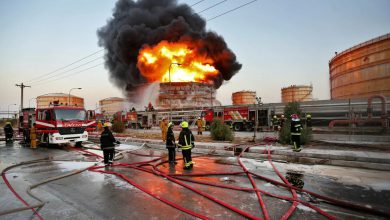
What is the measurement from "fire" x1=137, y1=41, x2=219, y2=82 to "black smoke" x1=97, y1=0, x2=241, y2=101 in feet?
3.33

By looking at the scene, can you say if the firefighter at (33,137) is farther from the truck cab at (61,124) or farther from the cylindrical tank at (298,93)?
the cylindrical tank at (298,93)

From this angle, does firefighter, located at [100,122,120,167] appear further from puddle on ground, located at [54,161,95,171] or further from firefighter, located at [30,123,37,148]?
firefighter, located at [30,123,37,148]

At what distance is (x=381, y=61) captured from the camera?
24.4m

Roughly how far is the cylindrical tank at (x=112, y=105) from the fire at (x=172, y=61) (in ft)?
66.3

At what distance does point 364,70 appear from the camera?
26.3 meters

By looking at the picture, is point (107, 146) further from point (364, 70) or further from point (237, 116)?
point (364, 70)

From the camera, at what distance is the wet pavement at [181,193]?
4379 millimetres

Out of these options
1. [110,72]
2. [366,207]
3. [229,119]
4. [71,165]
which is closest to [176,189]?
[366,207]

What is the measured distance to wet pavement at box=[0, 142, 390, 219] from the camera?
4379 mm

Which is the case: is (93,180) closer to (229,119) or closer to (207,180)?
(207,180)

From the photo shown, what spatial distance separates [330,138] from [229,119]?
12.4 meters

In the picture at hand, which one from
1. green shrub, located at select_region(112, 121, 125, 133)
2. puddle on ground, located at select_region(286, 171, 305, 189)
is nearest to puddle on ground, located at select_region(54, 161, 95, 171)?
puddle on ground, located at select_region(286, 171, 305, 189)

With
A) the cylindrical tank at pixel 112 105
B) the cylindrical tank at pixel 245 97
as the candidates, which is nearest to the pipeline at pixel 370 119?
the cylindrical tank at pixel 245 97

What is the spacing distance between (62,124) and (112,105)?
54789mm
